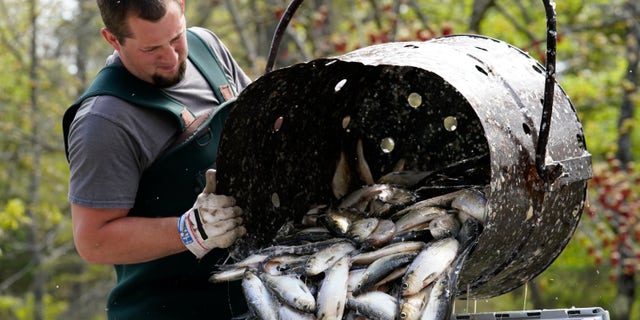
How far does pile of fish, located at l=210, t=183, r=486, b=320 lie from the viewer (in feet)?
9.62

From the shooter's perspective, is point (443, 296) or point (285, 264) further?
point (285, 264)

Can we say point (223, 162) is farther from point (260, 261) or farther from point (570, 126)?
point (570, 126)

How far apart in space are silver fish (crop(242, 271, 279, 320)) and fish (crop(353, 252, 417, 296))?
0.29 m

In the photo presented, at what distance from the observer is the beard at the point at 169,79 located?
4.09 metres

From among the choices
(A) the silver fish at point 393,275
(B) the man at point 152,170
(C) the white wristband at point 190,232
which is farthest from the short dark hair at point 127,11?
(A) the silver fish at point 393,275

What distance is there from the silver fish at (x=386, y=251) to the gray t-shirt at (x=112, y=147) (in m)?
1.09

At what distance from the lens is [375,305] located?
2.96m

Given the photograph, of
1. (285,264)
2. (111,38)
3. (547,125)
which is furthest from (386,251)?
(111,38)

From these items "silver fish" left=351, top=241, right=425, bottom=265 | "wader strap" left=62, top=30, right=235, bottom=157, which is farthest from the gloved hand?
"silver fish" left=351, top=241, right=425, bottom=265

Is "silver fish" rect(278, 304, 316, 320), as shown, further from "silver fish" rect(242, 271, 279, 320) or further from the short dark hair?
the short dark hair

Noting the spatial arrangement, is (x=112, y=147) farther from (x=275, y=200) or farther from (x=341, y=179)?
(x=341, y=179)

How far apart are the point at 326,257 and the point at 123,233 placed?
0.97 meters

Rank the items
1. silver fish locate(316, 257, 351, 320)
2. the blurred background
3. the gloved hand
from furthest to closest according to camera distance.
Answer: the blurred background < the gloved hand < silver fish locate(316, 257, 351, 320)

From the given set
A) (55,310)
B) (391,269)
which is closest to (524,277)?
(391,269)
